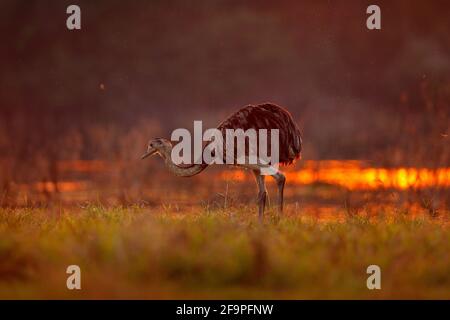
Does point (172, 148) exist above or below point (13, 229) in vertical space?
above

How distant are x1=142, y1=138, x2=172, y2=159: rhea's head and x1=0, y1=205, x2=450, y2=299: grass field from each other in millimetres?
2024

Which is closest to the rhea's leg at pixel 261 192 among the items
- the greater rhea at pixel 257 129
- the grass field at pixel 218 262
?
the greater rhea at pixel 257 129

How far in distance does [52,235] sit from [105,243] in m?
1.31

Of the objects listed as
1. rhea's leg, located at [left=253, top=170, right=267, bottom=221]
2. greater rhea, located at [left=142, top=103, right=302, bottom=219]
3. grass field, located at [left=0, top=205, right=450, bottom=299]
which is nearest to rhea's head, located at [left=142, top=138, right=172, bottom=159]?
greater rhea, located at [left=142, top=103, right=302, bottom=219]

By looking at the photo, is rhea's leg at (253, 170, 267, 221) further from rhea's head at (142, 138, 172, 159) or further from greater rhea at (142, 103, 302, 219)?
rhea's head at (142, 138, 172, 159)

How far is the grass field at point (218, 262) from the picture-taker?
26.2 feet

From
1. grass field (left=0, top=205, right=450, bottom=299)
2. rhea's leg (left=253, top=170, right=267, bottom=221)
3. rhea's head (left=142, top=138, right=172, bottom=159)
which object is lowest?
grass field (left=0, top=205, right=450, bottom=299)

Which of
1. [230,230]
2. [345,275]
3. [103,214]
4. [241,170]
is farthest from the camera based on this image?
[241,170]

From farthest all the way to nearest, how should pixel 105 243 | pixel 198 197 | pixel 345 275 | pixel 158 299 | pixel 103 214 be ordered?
pixel 198 197, pixel 103 214, pixel 105 243, pixel 345 275, pixel 158 299

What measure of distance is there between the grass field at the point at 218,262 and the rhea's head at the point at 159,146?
202 centimetres

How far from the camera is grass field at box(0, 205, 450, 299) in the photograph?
26.2ft
